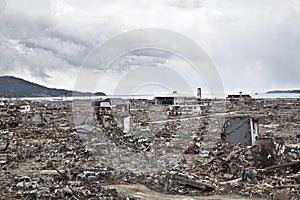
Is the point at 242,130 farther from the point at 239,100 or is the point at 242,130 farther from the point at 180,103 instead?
the point at 239,100

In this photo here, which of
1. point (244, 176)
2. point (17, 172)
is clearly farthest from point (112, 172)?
point (244, 176)

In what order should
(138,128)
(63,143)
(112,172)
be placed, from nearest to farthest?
(112,172) → (63,143) → (138,128)

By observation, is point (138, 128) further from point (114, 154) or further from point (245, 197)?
point (245, 197)

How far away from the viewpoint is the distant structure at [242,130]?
17359 mm

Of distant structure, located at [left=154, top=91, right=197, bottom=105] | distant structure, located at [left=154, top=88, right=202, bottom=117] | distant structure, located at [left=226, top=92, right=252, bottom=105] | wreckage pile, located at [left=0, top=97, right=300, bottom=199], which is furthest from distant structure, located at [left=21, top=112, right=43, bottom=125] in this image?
distant structure, located at [left=226, top=92, right=252, bottom=105]

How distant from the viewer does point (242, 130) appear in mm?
17797

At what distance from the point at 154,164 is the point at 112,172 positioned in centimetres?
209

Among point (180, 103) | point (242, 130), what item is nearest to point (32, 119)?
point (180, 103)

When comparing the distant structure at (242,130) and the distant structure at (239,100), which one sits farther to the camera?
the distant structure at (239,100)

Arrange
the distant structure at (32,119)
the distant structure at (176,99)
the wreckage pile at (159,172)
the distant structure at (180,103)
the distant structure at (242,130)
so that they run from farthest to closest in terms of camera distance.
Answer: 1. the distant structure at (176,99)
2. the distant structure at (180,103)
3. the distant structure at (32,119)
4. the distant structure at (242,130)
5. the wreckage pile at (159,172)

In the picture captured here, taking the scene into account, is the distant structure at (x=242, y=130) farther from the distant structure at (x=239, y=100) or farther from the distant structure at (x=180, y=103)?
the distant structure at (x=239, y=100)

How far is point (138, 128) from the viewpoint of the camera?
2600cm

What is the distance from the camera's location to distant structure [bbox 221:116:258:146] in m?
17.4

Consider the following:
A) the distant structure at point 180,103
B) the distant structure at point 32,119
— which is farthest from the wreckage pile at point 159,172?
the distant structure at point 180,103
